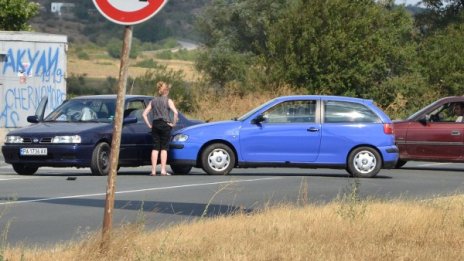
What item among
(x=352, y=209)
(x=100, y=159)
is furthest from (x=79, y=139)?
(x=352, y=209)

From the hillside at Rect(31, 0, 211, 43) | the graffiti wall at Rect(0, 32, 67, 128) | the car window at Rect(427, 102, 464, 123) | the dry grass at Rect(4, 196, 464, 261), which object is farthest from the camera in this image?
the hillside at Rect(31, 0, 211, 43)

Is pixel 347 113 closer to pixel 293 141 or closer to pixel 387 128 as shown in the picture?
pixel 387 128

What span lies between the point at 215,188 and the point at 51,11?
11074 centimetres

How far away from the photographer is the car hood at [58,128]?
67.6 ft

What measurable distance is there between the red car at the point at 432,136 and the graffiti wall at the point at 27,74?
14812mm

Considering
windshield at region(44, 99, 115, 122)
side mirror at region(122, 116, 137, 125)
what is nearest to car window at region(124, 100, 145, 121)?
side mirror at region(122, 116, 137, 125)

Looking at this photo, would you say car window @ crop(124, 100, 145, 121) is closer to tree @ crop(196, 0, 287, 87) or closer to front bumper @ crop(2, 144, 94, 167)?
front bumper @ crop(2, 144, 94, 167)

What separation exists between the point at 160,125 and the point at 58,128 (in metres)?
1.78

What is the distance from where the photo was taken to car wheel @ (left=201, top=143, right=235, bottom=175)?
2084 centimetres

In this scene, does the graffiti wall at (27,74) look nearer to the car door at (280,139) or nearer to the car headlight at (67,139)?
the car headlight at (67,139)

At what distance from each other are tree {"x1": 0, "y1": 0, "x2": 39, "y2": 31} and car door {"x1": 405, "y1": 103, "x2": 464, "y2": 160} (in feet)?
75.6

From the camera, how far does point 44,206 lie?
15023 mm

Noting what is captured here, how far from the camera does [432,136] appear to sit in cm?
2377

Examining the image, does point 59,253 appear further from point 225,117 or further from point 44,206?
point 225,117
